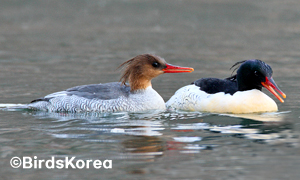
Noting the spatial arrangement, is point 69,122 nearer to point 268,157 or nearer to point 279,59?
point 268,157

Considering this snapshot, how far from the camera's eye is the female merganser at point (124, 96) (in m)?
9.91

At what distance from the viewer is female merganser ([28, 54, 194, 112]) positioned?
9.91 metres

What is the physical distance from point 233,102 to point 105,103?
2551 mm

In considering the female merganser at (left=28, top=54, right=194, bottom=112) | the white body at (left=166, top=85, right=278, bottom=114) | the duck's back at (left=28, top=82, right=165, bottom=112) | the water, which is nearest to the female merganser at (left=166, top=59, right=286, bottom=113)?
the white body at (left=166, top=85, right=278, bottom=114)

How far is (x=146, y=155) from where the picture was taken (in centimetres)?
686

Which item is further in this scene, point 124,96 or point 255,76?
point 124,96

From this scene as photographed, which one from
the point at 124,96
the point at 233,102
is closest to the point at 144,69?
the point at 124,96

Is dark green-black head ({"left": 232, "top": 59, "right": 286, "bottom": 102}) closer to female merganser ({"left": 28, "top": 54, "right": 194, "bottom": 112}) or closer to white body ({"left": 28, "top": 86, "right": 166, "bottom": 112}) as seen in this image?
female merganser ({"left": 28, "top": 54, "right": 194, "bottom": 112})

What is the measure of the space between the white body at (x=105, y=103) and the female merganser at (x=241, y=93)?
778mm

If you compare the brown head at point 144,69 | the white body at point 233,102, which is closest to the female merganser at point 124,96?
the brown head at point 144,69

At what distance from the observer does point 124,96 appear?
10.0 meters

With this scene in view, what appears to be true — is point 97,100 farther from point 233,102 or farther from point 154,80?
point 154,80

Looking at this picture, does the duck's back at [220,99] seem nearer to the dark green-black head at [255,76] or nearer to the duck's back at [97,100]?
the dark green-black head at [255,76]

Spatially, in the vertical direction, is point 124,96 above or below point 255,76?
below
